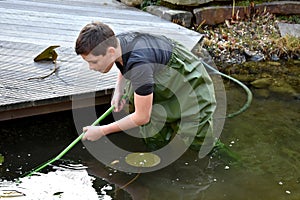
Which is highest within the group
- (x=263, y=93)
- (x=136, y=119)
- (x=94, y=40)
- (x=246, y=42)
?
(x=94, y=40)

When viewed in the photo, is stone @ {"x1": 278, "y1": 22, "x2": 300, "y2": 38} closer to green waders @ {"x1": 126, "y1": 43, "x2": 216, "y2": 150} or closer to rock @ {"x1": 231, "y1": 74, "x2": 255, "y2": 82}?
rock @ {"x1": 231, "y1": 74, "x2": 255, "y2": 82}

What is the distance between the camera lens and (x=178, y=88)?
2.97 m

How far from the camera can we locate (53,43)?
425cm

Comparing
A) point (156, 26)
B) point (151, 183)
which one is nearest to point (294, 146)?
point (151, 183)

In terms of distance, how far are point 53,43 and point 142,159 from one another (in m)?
1.53

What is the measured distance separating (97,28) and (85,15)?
2.76m

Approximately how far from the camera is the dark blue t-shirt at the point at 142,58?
2.56 meters

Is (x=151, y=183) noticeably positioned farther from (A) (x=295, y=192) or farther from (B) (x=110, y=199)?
(A) (x=295, y=192)

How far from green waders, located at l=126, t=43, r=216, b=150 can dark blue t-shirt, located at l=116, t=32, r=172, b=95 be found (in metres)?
0.09

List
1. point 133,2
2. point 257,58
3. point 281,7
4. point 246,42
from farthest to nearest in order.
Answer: point 133,2 < point 281,7 < point 246,42 < point 257,58

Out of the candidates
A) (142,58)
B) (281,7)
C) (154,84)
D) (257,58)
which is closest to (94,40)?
(142,58)

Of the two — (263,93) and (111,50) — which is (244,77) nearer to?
(263,93)

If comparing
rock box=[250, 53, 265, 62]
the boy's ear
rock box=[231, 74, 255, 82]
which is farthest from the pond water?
rock box=[250, 53, 265, 62]

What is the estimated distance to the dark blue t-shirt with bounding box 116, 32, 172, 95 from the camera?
256 cm
